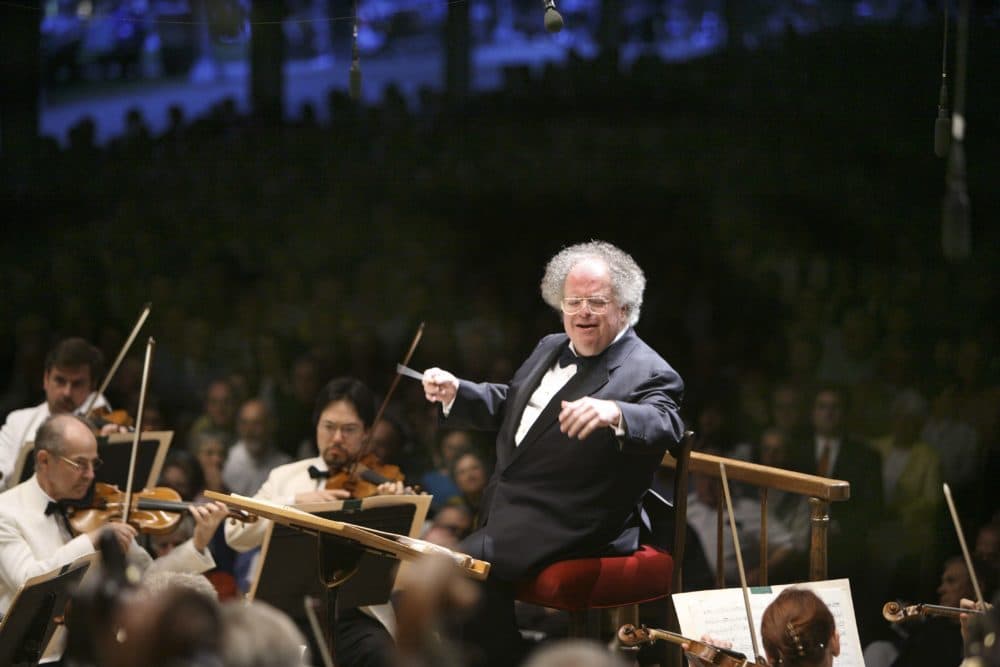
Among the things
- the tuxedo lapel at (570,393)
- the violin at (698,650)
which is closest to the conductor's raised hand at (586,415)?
the tuxedo lapel at (570,393)

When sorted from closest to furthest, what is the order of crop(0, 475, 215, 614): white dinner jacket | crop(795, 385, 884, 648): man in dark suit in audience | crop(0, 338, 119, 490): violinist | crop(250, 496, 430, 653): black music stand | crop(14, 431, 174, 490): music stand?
crop(250, 496, 430, 653): black music stand
crop(0, 475, 215, 614): white dinner jacket
crop(14, 431, 174, 490): music stand
crop(0, 338, 119, 490): violinist
crop(795, 385, 884, 648): man in dark suit in audience

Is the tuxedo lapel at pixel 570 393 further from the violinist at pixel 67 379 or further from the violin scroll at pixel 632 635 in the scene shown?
the violinist at pixel 67 379

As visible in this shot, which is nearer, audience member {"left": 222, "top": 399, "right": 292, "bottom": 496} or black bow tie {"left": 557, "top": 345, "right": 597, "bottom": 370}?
black bow tie {"left": 557, "top": 345, "right": 597, "bottom": 370}

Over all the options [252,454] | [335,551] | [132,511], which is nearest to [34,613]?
[335,551]

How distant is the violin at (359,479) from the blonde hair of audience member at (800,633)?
5.14ft

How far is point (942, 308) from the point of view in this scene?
571cm

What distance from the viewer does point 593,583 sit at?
338 cm

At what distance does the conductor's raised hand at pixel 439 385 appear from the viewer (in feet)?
11.9

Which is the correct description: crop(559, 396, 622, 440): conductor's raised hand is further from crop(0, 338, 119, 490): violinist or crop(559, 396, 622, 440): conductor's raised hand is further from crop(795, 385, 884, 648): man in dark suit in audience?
crop(0, 338, 119, 490): violinist

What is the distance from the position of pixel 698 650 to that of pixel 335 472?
1625 mm

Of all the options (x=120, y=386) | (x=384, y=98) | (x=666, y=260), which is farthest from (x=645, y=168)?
(x=120, y=386)

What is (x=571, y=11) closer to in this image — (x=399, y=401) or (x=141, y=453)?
(x=399, y=401)

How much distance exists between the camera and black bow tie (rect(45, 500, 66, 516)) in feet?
12.5

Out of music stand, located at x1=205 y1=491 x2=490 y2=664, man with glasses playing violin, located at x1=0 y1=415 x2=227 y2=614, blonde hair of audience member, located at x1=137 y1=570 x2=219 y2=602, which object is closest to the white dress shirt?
music stand, located at x1=205 y1=491 x2=490 y2=664
